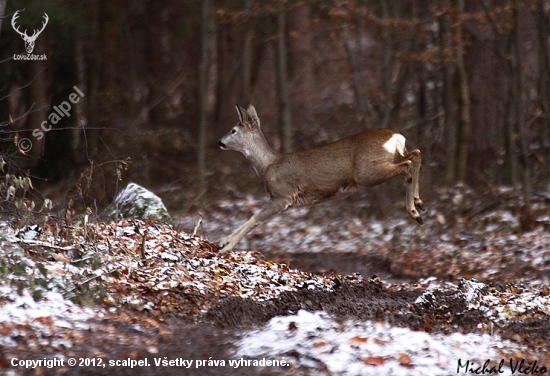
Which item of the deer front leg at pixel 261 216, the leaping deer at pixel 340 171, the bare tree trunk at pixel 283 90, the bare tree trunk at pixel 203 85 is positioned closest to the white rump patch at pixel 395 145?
the leaping deer at pixel 340 171

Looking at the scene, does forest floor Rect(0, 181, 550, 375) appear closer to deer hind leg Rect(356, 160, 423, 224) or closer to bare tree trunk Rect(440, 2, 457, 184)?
deer hind leg Rect(356, 160, 423, 224)

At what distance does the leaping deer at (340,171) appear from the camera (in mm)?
9883

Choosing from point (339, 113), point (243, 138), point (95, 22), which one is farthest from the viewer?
point (339, 113)

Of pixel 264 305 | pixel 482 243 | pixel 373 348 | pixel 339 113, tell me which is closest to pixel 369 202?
pixel 482 243

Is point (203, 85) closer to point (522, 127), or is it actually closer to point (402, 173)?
point (522, 127)

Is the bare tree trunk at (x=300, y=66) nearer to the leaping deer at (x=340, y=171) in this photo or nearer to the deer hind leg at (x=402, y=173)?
the leaping deer at (x=340, y=171)

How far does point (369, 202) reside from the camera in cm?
1603

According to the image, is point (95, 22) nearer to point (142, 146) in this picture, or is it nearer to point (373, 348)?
point (142, 146)

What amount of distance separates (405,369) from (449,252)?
6.75m

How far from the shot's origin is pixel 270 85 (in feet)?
94.1

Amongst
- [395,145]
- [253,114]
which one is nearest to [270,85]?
[253,114]

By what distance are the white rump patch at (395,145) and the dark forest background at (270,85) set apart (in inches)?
126

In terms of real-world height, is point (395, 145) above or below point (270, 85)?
below

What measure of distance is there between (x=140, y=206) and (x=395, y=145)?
3490 millimetres
